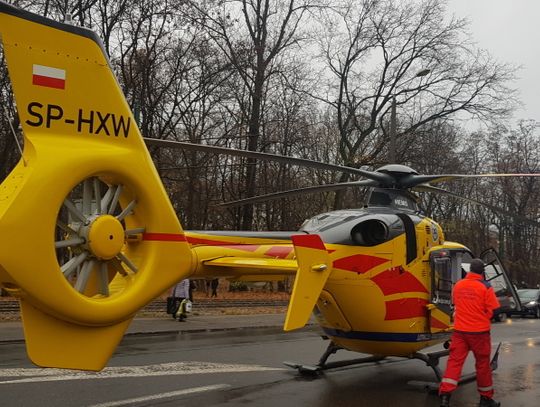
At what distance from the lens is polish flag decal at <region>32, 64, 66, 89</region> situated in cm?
483

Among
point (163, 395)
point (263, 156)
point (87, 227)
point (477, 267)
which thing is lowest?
point (163, 395)

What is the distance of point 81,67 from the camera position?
203 inches

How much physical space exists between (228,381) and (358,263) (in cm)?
279

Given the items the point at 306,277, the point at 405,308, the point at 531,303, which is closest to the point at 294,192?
the point at 405,308

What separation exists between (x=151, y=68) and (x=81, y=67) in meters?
20.0

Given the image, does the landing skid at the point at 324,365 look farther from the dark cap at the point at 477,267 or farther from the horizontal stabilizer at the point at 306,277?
the horizontal stabilizer at the point at 306,277

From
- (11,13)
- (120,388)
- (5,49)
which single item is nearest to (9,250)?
(5,49)

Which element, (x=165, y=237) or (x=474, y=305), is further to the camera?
(x=474, y=305)

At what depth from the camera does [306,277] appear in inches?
254

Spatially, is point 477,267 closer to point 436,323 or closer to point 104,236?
point 436,323

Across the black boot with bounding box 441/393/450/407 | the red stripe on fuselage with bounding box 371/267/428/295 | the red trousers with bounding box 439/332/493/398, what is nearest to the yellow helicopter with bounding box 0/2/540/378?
the red stripe on fuselage with bounding box 371/267/428/295

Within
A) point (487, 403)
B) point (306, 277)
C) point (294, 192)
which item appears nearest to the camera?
point (306, 277)

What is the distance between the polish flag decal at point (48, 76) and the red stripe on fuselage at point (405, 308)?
5.43 m

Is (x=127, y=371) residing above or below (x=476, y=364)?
below
